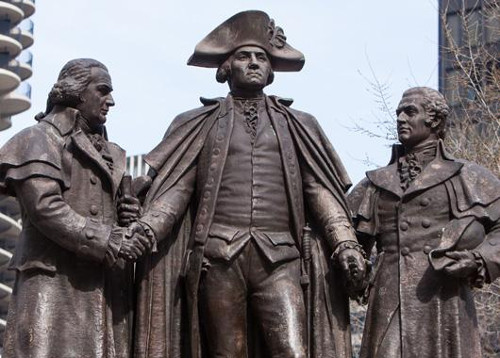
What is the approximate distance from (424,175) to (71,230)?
2922 mm

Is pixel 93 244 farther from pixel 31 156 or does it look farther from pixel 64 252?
pixel 31 156

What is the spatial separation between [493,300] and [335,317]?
13.9 m

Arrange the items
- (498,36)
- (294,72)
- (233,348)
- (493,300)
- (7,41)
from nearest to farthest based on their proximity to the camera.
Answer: (233,348) < (294,72) < (493,300) < (498,36) < (7,41)

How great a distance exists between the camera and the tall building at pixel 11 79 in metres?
63.2

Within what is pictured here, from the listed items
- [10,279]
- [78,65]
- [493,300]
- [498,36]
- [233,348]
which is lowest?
[233,348]

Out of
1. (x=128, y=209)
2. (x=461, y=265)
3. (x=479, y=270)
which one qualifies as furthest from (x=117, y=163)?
(x=479, y=270)

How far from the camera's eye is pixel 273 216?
1175cm

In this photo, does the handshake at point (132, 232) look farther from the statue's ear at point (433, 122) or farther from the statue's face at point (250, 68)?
the statue's ear at point (433, 122)

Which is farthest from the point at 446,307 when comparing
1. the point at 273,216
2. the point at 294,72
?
the point at 294,72

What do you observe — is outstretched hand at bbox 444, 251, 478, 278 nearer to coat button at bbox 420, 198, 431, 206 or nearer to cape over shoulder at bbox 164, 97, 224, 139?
coat button at bbox 420, 198, 431, 206

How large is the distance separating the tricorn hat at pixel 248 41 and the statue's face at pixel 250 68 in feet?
0.19

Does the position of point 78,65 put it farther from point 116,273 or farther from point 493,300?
point 493,300

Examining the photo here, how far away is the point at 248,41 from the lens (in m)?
12.2

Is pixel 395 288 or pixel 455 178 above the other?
pixel 455 178
